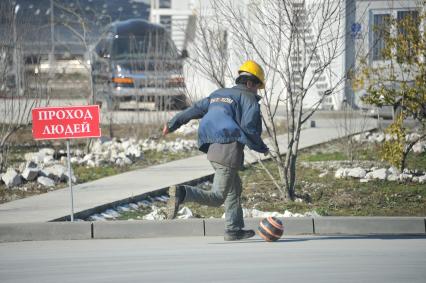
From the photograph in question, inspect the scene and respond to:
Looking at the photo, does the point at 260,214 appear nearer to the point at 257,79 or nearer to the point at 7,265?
the point at 257,79

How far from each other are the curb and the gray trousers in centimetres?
72

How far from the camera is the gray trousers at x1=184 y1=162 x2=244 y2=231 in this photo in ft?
30.8

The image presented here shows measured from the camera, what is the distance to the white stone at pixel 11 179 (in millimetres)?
13158

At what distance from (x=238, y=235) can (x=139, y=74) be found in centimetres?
1304

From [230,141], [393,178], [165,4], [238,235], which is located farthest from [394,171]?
[165,4]

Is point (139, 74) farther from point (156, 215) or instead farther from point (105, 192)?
point (156, 215)

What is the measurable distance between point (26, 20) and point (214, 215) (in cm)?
643

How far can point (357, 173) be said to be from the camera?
13.6m

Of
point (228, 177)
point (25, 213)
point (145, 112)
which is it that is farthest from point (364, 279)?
point (145, 112)

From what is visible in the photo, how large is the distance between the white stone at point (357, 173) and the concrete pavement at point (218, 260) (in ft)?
12.2

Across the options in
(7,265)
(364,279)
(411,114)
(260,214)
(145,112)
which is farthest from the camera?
(145,112)

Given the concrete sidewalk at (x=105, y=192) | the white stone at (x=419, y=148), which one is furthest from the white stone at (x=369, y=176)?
the white stone at (x=419, y=148)

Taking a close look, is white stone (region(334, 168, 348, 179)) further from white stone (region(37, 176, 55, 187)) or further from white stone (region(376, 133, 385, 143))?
white stone (region(37, 176, 55, 187))

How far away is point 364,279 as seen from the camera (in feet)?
24.9
